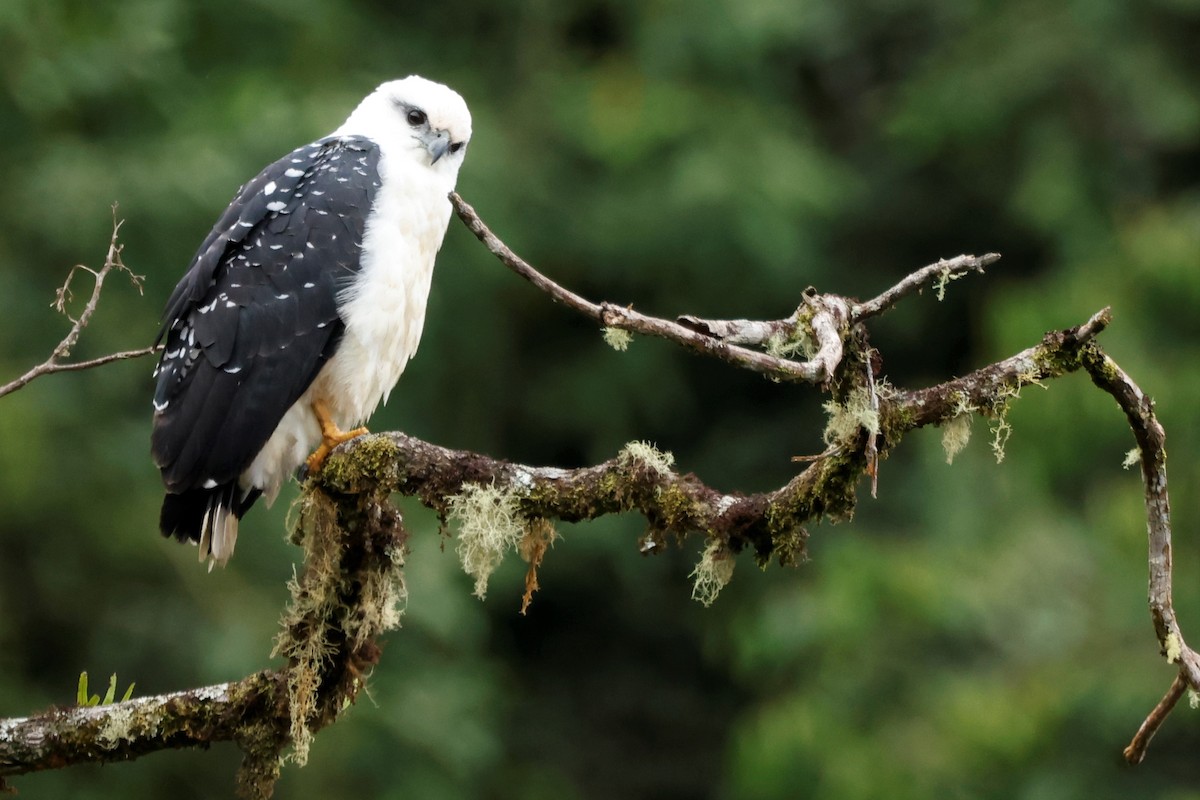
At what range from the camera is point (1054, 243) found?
1244cm

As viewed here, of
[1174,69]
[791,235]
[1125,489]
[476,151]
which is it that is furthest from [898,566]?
[1174,69]

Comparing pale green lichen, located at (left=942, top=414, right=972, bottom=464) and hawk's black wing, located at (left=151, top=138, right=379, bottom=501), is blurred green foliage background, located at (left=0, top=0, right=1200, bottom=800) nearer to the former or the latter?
hawk's black wing, located at (left=151, top=138, right=379, bottom=501)

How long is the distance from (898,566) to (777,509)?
6.16m

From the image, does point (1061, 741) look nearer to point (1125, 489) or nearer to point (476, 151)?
point (1125, 489)

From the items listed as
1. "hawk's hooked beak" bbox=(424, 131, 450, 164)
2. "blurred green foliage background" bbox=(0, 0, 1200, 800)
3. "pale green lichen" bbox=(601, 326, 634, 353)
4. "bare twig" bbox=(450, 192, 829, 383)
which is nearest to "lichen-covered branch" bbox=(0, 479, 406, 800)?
"pale green lichen" bbox=(601, 326, 634, 353)

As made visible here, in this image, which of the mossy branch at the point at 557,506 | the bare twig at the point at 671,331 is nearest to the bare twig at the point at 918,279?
the mossy branch at the point at 557,506

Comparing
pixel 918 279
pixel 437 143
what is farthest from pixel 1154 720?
pixel 437 143

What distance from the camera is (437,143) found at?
5621mm

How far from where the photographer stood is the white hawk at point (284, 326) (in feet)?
16.6

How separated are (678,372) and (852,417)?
9.51 meters

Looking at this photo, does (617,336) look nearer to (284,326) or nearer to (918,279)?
(918,279)

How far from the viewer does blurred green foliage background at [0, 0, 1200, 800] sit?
9.45 m

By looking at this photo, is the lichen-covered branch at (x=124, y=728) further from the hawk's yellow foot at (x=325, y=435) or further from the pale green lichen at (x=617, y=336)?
the pale green lichen at (x=617, y=336)

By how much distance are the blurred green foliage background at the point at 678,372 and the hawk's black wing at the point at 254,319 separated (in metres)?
4.46
